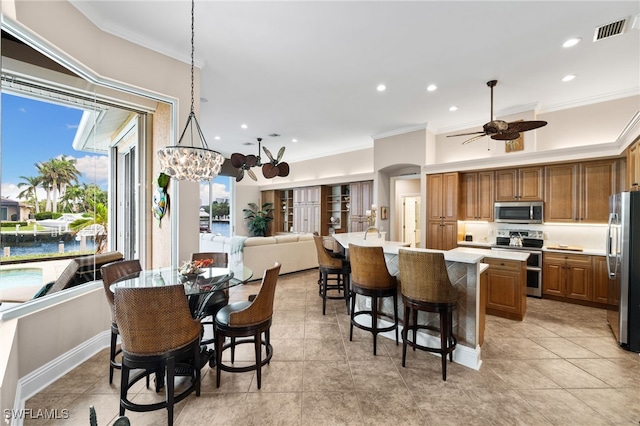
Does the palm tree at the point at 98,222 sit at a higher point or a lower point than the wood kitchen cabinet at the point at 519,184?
lower

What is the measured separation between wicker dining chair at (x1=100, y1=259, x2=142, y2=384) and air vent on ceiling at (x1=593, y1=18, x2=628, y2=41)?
5.50 m

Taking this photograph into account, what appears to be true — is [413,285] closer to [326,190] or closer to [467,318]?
[467,318]

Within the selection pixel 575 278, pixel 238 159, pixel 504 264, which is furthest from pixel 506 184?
pixel 238 159

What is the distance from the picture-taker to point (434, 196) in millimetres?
5891

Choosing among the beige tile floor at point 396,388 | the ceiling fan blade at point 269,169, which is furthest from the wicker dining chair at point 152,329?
the ceiling fan blade at point 269,169

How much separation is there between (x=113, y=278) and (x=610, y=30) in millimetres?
5682

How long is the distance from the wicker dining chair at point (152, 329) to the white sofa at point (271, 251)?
3.06 meters

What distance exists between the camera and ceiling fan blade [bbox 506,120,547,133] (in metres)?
3.44

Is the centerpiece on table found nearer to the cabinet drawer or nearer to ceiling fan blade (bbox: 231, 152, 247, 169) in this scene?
ceiling fan blade (bbox: 231, 152, 247, 169)

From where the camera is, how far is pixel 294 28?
9.50 ft

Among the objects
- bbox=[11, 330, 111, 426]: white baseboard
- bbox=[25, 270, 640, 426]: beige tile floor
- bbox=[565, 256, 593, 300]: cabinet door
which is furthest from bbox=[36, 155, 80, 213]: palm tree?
bbox=[565, 256, 593, 300]: cabinet door

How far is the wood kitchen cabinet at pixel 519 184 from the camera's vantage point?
4.86 m

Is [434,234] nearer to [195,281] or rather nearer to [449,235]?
[449,235]

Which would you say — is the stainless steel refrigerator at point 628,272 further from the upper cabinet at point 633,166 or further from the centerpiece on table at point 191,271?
the centerpiece on table at point 191,271
